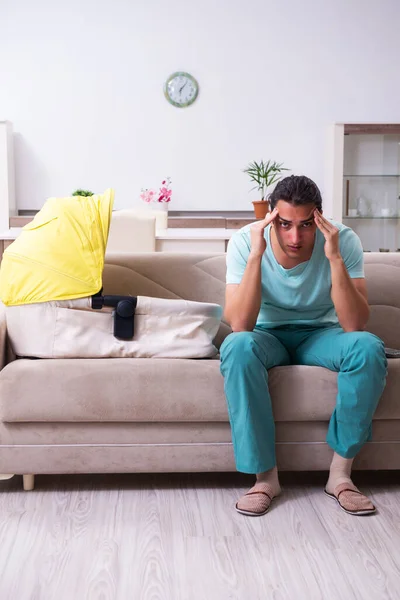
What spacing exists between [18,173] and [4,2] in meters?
1.45

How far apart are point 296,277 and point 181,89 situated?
4325mm

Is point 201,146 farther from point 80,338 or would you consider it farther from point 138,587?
point 138,587

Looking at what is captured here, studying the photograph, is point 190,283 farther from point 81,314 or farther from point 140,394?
point 140,394

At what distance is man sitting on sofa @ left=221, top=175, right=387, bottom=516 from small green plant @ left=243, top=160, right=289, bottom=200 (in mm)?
3896

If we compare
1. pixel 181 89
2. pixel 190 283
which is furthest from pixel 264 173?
pixel 190 283

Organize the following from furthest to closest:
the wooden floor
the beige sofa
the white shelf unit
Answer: the white shelf unit < the beige sofa < the wooden floor

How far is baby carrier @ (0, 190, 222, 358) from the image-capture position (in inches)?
85.3

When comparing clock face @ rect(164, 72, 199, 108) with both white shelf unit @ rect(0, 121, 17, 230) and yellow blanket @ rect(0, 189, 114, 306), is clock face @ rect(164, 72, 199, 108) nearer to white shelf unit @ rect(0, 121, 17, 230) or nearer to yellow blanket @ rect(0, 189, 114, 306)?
white shelf unit @ rect(0, 121, 17, 230)

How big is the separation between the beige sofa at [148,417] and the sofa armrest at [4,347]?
7 centimetres

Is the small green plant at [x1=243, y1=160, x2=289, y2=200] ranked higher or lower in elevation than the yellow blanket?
higher

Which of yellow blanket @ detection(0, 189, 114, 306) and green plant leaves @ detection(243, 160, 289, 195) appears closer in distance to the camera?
yellow blanket @ detection(0, 189, 114, 306)

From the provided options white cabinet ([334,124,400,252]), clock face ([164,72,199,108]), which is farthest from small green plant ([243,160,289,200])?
clock face ([164,72,199,108])

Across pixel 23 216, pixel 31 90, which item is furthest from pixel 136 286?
pixel 31 90

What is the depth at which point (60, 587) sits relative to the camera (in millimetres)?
1541
